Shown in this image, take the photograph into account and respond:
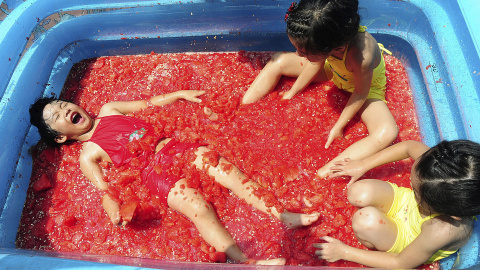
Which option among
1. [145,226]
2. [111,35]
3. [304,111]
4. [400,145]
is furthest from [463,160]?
[111,35]

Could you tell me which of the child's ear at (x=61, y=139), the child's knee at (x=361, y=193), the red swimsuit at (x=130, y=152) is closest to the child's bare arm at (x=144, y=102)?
the red swimsuit at (x=130, y=152)

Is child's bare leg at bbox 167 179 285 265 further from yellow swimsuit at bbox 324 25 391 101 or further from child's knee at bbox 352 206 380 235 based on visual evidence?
yellow swimsuit at bbox 324 25 391 101

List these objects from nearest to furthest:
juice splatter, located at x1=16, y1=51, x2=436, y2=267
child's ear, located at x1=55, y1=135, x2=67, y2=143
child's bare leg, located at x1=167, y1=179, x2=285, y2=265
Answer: child's bare leg, located at x1=167, y1=179, x2=285, y2=265
juice splatter, located at x1=16, y1=51, x2=436, y2=267
child's ear, located at x1=55, y1=135, x2=67, y2=143

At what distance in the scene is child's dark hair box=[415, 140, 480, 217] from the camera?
5.17 ft

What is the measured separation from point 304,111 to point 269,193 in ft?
2.80

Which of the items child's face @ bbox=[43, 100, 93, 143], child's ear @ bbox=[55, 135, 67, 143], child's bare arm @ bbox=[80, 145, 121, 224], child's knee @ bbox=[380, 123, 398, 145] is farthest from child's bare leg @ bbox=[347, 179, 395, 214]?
child's ear @ bbox=[55, 135, 67, 143]

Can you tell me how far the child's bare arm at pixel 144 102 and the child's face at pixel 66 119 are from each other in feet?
0.61

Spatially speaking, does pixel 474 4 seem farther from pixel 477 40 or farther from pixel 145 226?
pixel 145 226

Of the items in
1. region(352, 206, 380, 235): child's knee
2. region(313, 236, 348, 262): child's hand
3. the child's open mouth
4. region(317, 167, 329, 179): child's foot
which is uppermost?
the child's open mouth

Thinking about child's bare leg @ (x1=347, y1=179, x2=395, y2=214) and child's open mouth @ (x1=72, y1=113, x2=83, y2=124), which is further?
child's open mouth @ (x1=72, y1=113, x2=83, y2=124)

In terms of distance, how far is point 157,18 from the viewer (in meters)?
3.43

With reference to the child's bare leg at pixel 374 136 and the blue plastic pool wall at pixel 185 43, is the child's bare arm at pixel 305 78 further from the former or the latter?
the blue plastic pool wall at pixel 185 43

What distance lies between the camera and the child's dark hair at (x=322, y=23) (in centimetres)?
181

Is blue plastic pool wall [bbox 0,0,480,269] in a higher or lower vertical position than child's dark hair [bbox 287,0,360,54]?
lower
